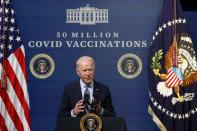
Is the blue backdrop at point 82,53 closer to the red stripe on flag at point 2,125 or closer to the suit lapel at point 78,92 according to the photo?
the red stripe on flag at point 2,125

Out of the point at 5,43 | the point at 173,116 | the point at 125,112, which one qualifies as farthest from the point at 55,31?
the point at 173,116

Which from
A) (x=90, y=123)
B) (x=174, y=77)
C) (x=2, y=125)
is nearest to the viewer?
(x=90, y=123)

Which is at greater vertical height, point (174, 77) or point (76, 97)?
point (174, 77)

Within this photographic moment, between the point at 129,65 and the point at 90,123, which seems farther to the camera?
the point at 129,65

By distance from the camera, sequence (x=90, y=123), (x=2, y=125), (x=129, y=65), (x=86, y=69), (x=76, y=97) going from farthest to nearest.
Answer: (x=129, y=65) < (x=2, y=125) < (x=76, y=97) < (x=86, y=69) < (x=90, y=123)

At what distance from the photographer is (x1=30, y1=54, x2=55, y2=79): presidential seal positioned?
594 cm

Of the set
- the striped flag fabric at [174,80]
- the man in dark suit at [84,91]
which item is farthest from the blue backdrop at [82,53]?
the man in dark suit at [84,91]

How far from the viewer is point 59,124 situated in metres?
3.47

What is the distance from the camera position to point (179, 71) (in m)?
5.62

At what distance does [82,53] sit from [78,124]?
2.56 m

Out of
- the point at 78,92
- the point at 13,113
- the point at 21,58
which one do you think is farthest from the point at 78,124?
the point at 21,58

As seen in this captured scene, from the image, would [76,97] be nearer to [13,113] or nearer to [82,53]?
[13,113]

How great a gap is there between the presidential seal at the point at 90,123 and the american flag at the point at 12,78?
227cm

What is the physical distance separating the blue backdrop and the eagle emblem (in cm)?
35
